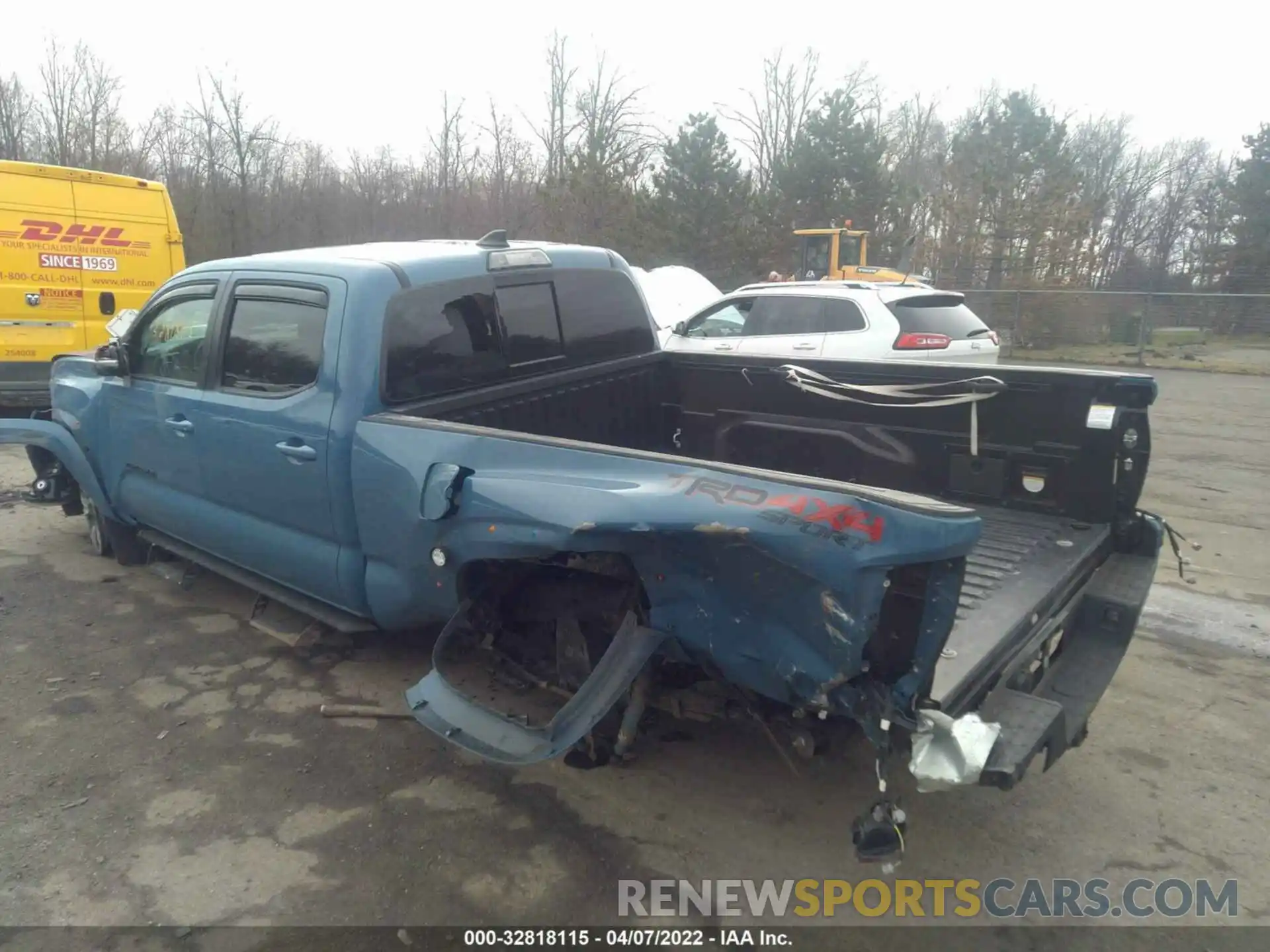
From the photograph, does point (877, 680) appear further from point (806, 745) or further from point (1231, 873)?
point (1231, 873)

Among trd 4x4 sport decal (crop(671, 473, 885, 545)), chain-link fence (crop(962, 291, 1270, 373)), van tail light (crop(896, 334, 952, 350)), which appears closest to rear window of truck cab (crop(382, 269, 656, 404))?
trd 4x4 sport decal (crop(671, 473, 885, 545))

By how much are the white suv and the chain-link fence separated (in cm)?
1318

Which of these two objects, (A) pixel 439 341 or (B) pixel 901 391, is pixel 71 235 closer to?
(A) pixel 439 341

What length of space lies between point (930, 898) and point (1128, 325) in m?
22.5

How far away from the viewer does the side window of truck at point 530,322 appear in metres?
4.26

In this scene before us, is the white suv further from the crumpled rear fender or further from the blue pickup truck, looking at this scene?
the crumpled rear fender

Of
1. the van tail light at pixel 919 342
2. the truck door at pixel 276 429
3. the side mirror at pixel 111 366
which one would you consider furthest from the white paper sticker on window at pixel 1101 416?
the van tail light at pixel 919 342

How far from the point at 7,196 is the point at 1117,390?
407 inches

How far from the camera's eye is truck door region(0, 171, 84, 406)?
9.12 m

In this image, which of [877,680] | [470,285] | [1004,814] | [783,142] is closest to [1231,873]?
[1004,814]

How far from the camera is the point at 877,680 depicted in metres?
2.44

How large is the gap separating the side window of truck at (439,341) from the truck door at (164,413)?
4.28 ft

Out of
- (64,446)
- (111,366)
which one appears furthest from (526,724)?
(64,446)

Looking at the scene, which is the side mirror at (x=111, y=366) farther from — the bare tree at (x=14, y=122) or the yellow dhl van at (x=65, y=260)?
the bare tree at (x=14, y=122)
